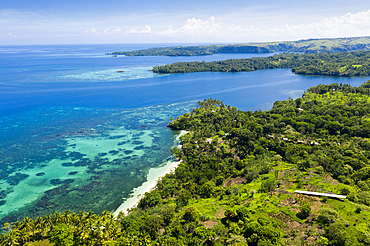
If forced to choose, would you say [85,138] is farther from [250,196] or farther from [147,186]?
[250,196]

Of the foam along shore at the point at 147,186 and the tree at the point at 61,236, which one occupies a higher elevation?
the tree at the point at 61,236

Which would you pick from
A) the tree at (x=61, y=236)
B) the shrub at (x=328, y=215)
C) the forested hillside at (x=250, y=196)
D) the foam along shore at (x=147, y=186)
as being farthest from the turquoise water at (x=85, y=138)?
the shrub at (x=328, y=215)

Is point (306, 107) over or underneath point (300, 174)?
over

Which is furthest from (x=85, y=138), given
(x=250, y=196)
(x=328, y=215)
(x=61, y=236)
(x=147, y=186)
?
(x=328, y=215)

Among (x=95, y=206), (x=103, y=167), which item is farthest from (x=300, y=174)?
(x=103, y=167)

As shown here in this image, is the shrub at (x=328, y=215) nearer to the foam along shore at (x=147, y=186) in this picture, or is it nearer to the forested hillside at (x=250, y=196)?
the forested hillside at (x=250, y=196)

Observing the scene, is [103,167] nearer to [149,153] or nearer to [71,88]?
[149,153]

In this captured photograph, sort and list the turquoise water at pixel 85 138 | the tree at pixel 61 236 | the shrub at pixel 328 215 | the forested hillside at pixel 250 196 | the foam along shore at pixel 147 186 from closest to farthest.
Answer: the tree at pixel 61 236 → the shrub at pixel 328 215 → the forested hillside at pixel 250 196 → the foam along shore at pixel 147 186 → the turquoise water at pixel 85 138

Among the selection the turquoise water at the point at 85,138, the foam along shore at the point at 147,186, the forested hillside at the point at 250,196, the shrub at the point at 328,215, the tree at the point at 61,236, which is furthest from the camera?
the turquoise water at the point at 85,138
